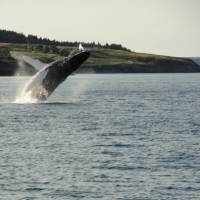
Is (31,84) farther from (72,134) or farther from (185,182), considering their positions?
(185,182)

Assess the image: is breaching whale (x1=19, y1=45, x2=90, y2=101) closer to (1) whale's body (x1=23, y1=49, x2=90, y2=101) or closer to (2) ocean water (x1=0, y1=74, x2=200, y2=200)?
(1) whale's body (x1=23, y1=49, x2=90, y2=101)

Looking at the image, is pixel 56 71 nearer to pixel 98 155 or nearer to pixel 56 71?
pixel 56 71

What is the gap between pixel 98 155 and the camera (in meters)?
52.5

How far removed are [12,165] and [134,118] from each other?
3328 centimetres

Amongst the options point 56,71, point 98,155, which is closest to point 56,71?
point 56,71

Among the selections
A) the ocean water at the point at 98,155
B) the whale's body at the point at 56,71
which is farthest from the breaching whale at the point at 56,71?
the ocean water at the point at 98,155

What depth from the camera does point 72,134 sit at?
210 ft

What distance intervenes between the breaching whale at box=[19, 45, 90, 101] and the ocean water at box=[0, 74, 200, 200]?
305 cm

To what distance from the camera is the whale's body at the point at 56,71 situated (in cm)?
7323

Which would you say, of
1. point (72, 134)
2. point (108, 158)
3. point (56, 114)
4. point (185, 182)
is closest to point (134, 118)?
point (56, 114)

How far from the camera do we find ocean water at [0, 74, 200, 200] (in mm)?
41719

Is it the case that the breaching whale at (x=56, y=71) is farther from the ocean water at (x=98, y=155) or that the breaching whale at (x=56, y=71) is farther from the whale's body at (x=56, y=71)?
the ocean water at (x=98, y=155)

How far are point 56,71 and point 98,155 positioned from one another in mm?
24152

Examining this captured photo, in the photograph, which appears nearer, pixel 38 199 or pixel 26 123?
pixel 38 199
